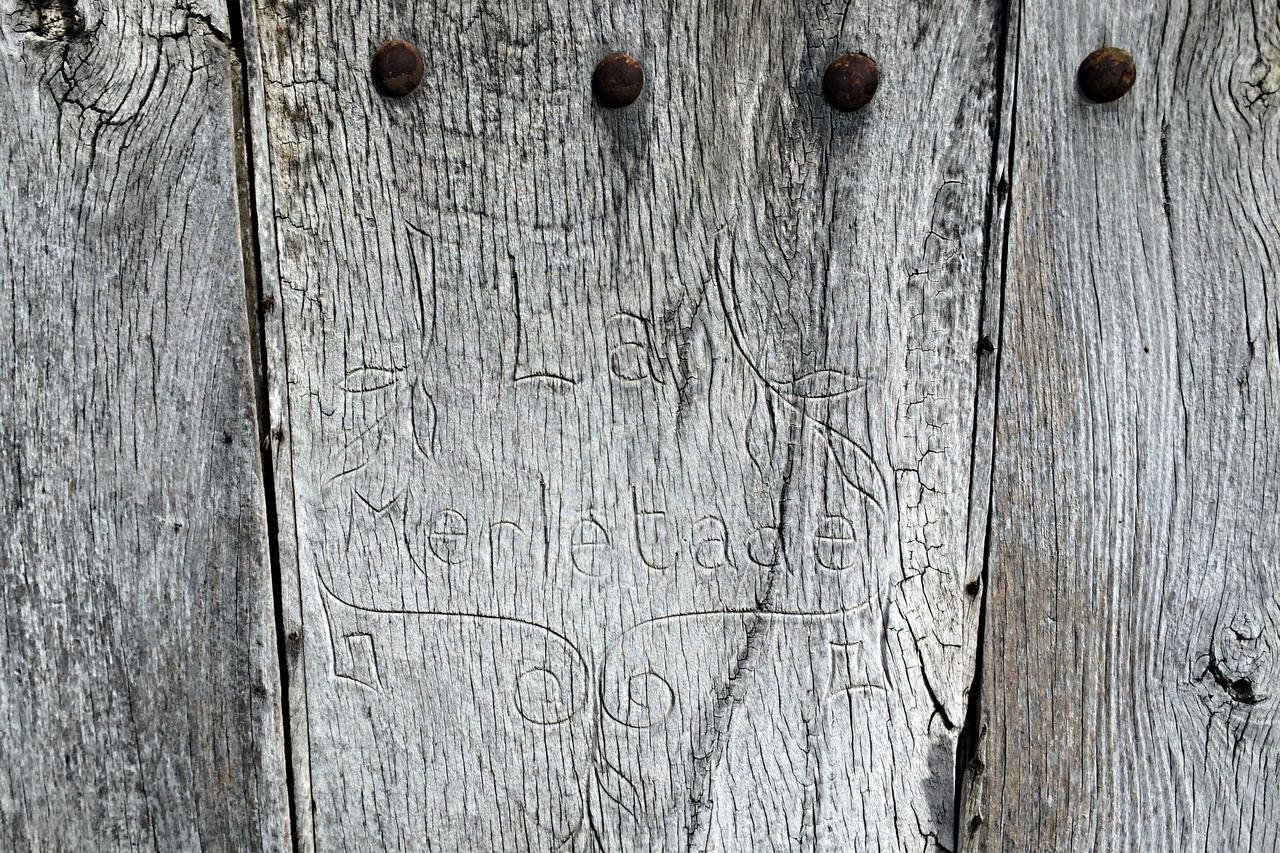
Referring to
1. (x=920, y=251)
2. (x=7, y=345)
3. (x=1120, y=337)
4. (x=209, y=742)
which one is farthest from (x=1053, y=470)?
(x=7, y=345)

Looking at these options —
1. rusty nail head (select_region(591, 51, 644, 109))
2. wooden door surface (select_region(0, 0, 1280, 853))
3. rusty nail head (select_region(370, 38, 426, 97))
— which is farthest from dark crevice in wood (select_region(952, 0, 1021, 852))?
rusty nail head (select_region(370, 38, 426, 97))

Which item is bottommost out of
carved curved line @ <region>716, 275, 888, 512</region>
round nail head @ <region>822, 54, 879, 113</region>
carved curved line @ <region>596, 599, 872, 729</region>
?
carved curved line @ <region>596, 599, 872, 729</region>

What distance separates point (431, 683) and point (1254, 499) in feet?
2.64

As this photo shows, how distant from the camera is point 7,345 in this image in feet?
2.70

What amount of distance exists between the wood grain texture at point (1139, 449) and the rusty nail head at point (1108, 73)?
14 mm

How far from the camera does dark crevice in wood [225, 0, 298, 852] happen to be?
0.80m

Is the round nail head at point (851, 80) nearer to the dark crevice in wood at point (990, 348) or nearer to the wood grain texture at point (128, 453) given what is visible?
the dark crevice in wood at point (990, 348)

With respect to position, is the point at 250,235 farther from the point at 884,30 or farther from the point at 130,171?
the point at 884,30

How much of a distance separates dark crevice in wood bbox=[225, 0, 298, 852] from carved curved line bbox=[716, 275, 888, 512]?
1.39ft

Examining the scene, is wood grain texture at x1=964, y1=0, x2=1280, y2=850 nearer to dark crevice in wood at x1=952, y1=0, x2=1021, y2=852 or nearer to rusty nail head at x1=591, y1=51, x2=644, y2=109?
dark crevice in wood at x1=952, y1=0, x2=1021, y2=852

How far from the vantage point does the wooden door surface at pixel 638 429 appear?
0.80 meters

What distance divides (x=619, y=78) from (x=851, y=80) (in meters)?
0.20

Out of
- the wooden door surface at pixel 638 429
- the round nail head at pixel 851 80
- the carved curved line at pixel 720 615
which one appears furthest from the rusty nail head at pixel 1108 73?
the carved curved line at pixel 720 615

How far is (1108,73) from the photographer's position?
2.55 ft
